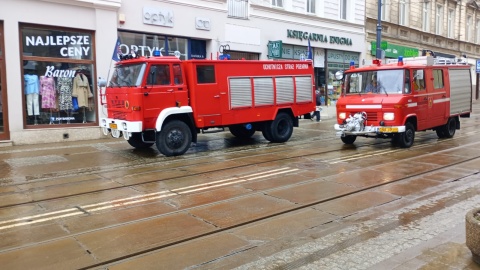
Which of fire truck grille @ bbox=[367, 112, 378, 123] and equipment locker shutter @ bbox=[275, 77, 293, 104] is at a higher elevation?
equipment locker shutter @ bbox=[275, 77, 293, 104]

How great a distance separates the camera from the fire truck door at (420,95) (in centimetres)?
1264

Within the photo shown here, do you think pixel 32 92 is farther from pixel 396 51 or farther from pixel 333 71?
pixel 396 51

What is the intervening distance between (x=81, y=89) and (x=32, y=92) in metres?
1.59

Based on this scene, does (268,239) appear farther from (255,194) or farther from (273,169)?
(273,169)

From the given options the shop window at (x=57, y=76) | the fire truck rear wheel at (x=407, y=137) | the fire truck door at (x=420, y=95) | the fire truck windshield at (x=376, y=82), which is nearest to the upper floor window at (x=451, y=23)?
the fire truck door at (x=420, y=95)

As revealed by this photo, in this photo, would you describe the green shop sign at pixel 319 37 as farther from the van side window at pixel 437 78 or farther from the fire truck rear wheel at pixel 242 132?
the van side window at pixel 437 78

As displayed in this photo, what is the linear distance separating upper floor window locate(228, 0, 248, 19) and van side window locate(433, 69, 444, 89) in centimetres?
930

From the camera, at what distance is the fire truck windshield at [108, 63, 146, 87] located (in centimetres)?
1114

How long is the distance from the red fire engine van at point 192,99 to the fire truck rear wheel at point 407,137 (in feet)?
11.3

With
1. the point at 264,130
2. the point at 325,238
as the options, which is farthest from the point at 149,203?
the point at 264,130

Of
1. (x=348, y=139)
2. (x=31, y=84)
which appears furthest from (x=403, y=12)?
(x=31, y=84)

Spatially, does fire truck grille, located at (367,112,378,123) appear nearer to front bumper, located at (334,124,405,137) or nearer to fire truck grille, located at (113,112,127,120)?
front bumper, located at (334,124,405,137)

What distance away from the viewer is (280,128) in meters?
14.2

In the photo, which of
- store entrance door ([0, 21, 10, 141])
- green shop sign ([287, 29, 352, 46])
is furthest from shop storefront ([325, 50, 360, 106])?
store entrance door ([0, 21, 10, 141])
